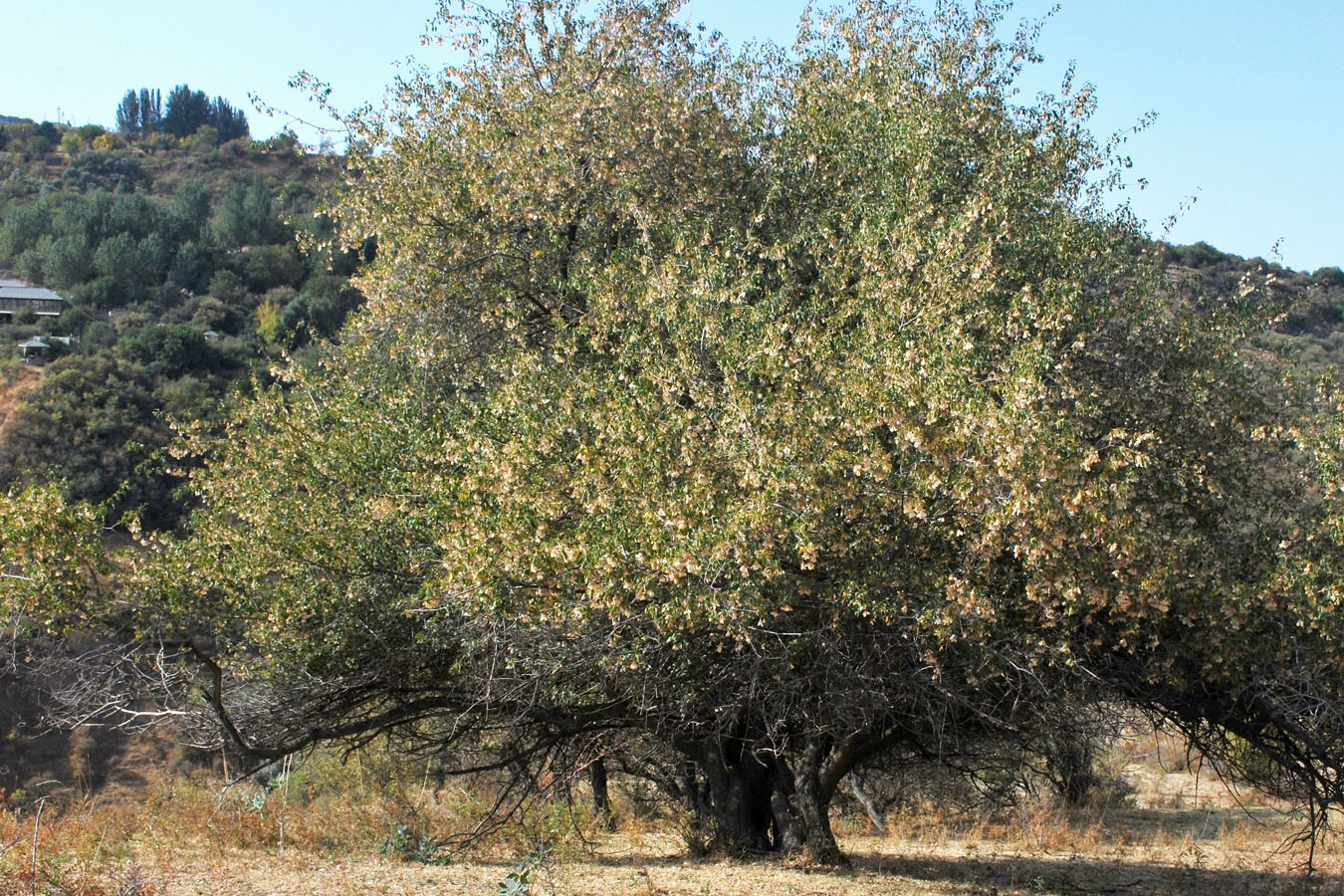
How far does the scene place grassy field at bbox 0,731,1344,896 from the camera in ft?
30.9

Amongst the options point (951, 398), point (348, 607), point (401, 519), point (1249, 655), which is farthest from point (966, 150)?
point (348, 607)

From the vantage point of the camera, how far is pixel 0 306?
5231 cm

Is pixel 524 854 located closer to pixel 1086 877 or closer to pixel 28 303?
pixel 1086 877

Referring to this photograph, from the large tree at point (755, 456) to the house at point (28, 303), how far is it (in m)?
47.5

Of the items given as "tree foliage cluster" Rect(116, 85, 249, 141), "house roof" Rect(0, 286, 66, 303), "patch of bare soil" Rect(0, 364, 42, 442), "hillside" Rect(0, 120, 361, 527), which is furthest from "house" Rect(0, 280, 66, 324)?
"tree foliage cluster" Rect(116, 85, 249, 141)

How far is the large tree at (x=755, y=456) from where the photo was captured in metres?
7.43

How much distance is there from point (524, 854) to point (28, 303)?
5059 centimetres

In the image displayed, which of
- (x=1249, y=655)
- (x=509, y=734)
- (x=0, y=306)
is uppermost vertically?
(x=0, y=306)

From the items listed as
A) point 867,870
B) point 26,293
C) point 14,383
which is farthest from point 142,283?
point 867,870

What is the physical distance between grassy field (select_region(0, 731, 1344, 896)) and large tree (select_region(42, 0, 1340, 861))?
1.10 m

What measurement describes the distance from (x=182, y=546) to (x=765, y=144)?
6.62 meters

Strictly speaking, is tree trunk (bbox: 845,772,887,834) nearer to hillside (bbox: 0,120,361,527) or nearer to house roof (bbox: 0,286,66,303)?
hillside (bbox: 0,120,361,527)

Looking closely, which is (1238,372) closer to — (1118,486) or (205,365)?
(1118,486)

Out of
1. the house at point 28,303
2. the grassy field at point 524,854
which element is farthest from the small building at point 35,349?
the grassy field at point 524,854
